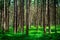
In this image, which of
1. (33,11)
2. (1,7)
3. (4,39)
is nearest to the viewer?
(4,39)

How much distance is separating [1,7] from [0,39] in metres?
15.8

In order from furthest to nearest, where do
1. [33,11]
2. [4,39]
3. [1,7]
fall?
[33,11]
[1,7]
[4,39]

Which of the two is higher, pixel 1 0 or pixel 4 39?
pixel 1 0

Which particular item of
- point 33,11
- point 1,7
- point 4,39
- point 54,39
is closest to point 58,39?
point 54,39

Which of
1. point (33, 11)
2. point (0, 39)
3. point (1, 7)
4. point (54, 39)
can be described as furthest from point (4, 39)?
point (33, 11)

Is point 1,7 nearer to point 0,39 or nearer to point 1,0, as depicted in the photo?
point 1,0

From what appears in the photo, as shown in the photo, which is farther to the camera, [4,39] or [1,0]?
[1,0]

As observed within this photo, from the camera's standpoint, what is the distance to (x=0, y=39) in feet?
46.5

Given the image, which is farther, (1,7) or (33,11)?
(33,11)

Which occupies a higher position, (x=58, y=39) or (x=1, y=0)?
(x=1, y=0)

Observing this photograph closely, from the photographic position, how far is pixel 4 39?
14055mm

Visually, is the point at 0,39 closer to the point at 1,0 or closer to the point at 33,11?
the point at 1,0

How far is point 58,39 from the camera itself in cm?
1412

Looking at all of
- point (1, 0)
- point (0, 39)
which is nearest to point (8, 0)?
point (1, 0)
